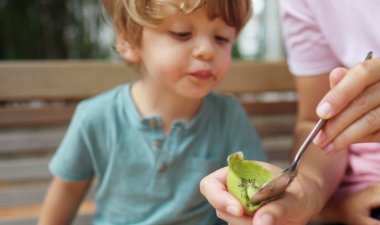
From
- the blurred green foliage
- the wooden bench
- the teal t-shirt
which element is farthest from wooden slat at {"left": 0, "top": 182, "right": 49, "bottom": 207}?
the blurred green foliage

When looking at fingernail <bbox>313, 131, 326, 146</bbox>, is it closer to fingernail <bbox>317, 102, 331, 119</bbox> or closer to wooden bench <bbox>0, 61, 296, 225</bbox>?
fingernail <bbox>317, 102, 331, 119</bbox>

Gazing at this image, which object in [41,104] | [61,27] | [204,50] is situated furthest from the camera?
[61,27]

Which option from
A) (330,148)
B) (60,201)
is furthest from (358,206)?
(60,201)

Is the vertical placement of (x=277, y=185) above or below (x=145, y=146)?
above

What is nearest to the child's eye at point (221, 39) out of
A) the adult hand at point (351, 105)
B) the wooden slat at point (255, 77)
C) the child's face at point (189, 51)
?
the child's face at point (189, 51)

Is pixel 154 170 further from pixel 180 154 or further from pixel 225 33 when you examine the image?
pixel 225 33

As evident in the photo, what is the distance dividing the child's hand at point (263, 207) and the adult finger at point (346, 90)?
0.13 meters

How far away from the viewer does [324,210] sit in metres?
0.96

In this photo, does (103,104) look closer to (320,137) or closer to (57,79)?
(57,79)

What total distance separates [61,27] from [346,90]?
1.94 m

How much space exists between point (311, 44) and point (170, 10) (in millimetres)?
344

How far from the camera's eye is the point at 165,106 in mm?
929

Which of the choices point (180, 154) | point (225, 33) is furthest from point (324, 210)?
point (225, 33)

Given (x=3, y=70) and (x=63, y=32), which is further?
(x=63, y=32)
